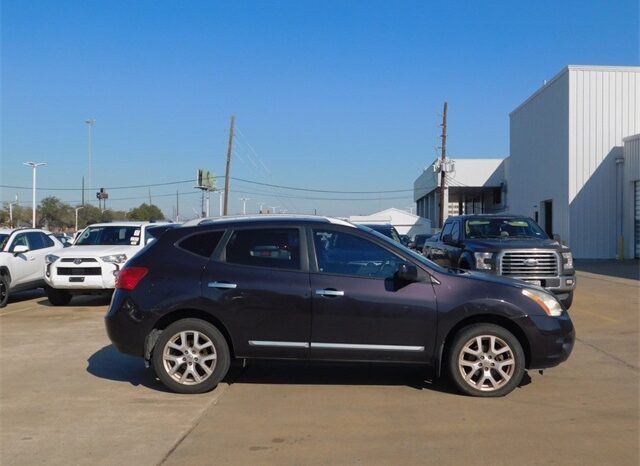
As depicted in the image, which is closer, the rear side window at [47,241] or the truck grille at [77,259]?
the truck grille at [77,259]

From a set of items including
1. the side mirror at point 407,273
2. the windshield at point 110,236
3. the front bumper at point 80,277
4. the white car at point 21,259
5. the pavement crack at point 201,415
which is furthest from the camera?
the windshield at point 110,236

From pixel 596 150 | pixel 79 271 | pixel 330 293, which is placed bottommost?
pixel 79 271

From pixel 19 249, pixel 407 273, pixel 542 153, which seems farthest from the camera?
pixel 542 153

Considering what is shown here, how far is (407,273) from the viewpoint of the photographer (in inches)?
246

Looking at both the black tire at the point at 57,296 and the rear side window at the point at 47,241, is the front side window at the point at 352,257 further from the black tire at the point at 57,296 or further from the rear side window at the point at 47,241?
the rear side window at the point at 47,241

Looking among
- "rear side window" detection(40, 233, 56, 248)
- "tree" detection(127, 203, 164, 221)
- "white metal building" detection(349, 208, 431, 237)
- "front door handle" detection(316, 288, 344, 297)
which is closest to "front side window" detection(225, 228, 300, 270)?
"front door handle" detection(316, 288, 344, 297)

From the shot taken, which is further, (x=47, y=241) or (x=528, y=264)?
(x=47, y=241)

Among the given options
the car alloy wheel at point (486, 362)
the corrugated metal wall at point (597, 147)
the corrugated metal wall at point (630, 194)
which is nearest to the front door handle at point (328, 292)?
the car alloy wheel at point (486, 362)

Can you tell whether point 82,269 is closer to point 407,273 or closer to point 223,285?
point 223,285

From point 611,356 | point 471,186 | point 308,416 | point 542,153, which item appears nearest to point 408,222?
point 471,186

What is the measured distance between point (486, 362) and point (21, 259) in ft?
36.0

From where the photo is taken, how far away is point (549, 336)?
6.34 meters

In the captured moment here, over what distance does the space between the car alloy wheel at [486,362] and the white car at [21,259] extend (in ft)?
34.2

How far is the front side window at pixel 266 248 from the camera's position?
259 inches
